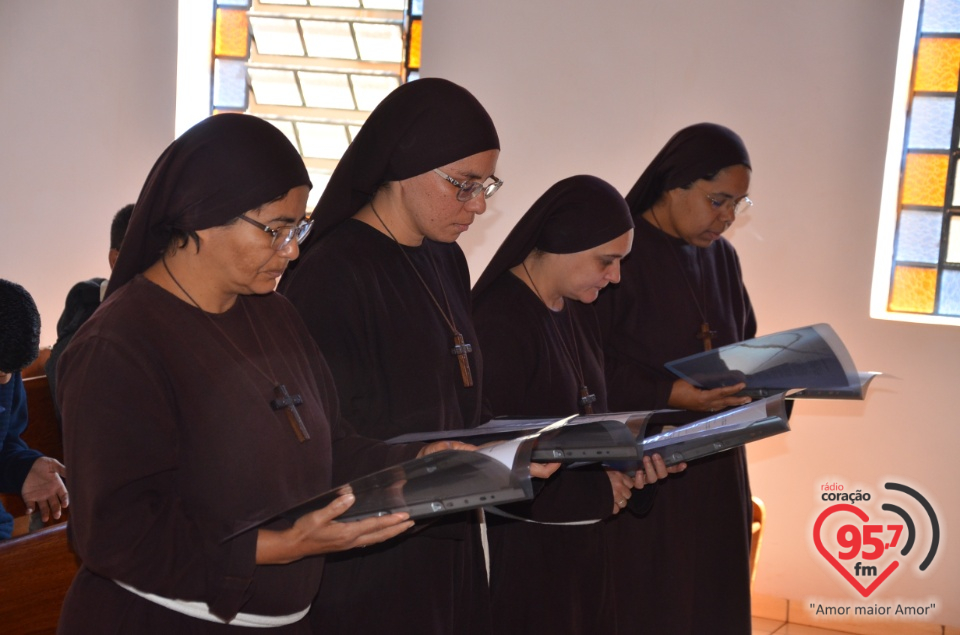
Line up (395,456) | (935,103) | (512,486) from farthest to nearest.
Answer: (935,103) < (395,456) < (512,486)

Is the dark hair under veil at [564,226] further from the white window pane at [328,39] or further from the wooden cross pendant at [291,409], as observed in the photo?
the white window pane at [328,39]

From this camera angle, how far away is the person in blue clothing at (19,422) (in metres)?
2.88

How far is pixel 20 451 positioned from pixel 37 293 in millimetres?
2907

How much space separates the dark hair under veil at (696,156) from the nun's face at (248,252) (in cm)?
198

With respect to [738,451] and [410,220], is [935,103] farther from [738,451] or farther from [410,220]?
[410,220]

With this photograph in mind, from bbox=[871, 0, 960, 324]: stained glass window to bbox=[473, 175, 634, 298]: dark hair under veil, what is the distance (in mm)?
2510

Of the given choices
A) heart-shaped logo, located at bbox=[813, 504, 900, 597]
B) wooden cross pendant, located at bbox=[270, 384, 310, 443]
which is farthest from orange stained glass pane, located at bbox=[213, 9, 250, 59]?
wooden cross pendant, located at bbox=[270, 384, 310, 443]

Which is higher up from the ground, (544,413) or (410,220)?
(410,220)

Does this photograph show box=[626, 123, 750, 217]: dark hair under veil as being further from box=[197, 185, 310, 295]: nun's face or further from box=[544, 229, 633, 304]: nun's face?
box=[197, 185, 310, 295]: nun's face

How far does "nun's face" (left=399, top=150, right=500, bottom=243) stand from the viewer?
235 centimetres

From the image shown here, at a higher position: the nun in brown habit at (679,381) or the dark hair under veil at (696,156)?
the dark hair under veil at (696,156)

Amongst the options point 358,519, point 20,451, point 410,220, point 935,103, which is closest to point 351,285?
point 410,220

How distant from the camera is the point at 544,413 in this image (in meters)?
2.72

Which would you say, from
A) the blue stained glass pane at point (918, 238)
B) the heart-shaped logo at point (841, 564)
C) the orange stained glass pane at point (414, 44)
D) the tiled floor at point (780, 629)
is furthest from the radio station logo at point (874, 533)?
the orange stained glass pane at point (414, 44)
